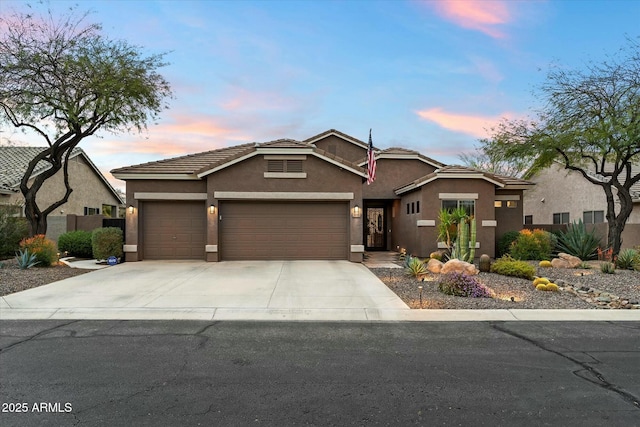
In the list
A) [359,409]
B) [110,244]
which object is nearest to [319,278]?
[359,409]

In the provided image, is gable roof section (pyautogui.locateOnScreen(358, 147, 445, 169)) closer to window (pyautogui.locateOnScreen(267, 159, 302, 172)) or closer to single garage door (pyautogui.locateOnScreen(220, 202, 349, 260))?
single garage door (pyautogui.locateOnScreen(220, 202, 349, 260))

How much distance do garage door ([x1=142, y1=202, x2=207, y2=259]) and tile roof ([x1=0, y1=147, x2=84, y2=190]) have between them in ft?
27.1

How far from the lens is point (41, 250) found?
12805mm

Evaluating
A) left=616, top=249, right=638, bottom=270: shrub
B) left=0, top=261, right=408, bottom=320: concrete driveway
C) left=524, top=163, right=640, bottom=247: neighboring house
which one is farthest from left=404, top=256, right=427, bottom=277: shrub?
left=524, top=163, right=640, bottom=247: neighboring house

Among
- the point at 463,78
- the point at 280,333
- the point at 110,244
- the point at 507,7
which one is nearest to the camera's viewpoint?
the point at 280,333

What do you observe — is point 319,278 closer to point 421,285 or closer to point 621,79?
point 421,285

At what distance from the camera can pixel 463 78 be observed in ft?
56.5

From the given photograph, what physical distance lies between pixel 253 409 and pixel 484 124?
19.1 metres

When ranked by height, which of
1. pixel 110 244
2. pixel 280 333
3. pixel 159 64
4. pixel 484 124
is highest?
pixel 159 64

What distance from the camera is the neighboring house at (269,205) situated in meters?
15.5

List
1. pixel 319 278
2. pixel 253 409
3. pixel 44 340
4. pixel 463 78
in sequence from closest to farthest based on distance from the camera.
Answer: pixel 253 409 → pixel 44 340 → pixel 319 278 → pixel 463 78

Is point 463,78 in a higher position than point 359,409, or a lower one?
higher

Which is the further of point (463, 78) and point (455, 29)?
point (463, 78)

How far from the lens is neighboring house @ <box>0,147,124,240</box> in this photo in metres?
19.4
